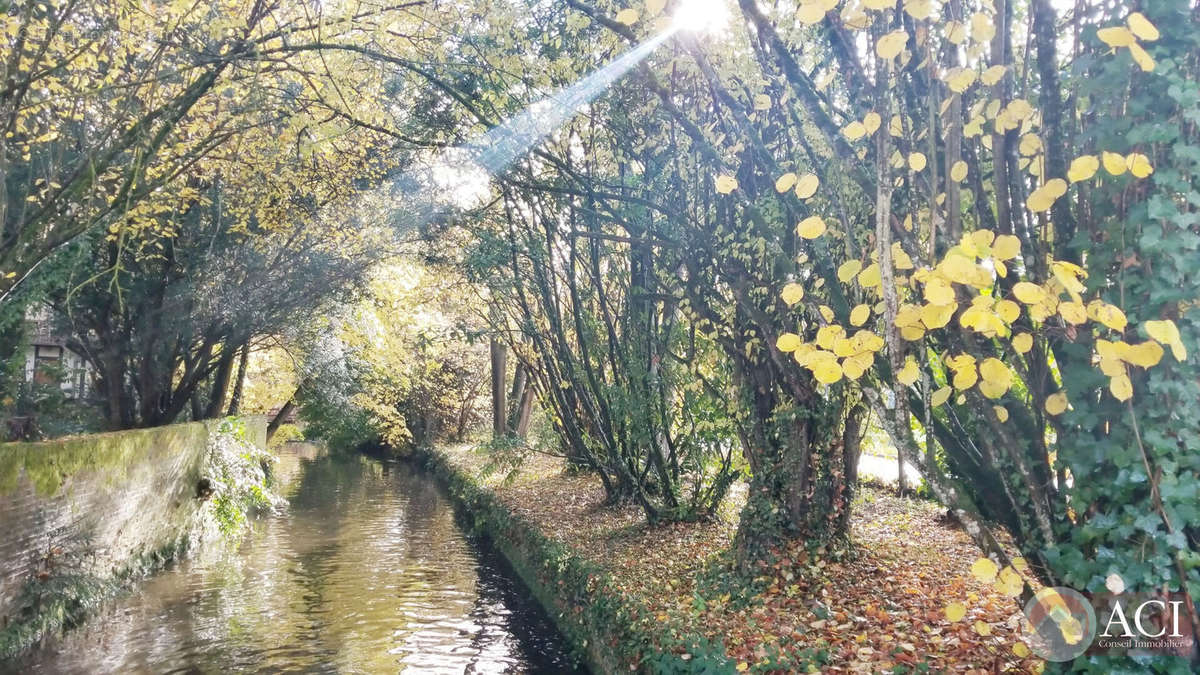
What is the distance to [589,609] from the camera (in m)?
7.88

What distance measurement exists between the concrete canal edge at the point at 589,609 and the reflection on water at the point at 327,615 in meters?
0.30

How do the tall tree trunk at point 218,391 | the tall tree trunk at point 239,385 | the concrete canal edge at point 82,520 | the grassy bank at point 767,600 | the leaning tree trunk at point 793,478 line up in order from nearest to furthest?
1. the grassy bank at point 767,600
2. the leaning tree trunk at point 793,478
3. the concrete canal edge at point 82,520
4. the tall tree trunk at point 218,391
5. the tall tree trunk at point 239,385

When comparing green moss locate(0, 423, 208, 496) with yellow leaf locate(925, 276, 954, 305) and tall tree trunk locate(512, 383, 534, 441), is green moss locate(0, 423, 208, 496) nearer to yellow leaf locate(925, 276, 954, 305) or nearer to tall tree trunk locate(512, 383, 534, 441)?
yellow leaf locate(925, 276, 954, 305)

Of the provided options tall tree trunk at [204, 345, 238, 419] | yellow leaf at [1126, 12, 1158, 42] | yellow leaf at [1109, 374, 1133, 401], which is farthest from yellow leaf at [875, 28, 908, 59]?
tall tree trunk at [204, 345, 238, 419]

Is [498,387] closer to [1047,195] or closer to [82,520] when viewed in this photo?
[82,520]

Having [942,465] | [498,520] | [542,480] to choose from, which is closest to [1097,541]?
[942,465]

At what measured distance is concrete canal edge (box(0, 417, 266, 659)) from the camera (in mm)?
7594

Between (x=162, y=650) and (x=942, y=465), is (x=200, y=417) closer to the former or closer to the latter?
(x=162, y=650)

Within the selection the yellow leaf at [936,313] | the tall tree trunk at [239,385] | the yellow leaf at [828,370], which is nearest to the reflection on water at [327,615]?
the yellow leaf at [828,370]

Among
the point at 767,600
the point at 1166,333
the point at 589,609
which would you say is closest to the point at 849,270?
the point at 1166,333

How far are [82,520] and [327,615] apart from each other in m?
2.93

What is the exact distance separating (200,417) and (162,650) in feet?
43.6

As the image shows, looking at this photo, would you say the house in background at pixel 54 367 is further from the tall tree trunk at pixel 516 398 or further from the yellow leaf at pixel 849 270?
the yellow leaf at pixel 849 270

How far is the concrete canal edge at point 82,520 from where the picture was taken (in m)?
7.59
